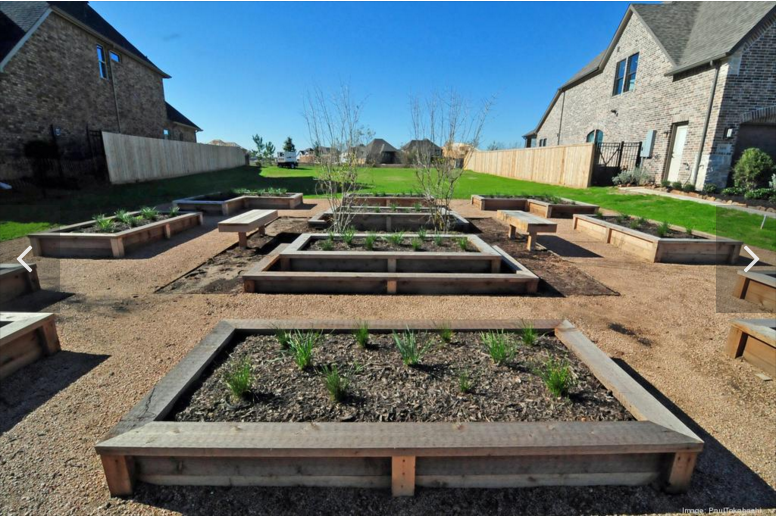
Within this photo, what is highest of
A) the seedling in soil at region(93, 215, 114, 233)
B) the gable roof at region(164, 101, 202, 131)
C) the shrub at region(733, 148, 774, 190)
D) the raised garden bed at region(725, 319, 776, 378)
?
the gable roof at region(164, 101, 202, 131)

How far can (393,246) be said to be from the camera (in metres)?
6.07

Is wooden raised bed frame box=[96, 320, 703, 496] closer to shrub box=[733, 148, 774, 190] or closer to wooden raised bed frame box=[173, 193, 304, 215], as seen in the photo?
wooden raised bed frame box=[173, 193, 304, 215]

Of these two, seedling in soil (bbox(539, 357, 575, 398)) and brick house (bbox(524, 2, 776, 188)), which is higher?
brick house (bbox(524, 2, 776, 188))

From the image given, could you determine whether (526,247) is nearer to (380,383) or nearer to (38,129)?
(380,383)

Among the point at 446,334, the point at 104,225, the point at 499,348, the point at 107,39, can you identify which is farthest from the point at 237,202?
the point at 107,39

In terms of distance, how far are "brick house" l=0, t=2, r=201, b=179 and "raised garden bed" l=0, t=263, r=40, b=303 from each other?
42.3 ft

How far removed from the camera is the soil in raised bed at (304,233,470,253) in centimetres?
591

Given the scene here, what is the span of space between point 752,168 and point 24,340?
56.0 ft

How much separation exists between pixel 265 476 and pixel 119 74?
25895 mm

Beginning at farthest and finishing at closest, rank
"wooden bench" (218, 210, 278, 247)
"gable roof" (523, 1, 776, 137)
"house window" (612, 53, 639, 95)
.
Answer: "house window" (612, 53, 639, 95)
"gable roof" (523, 1, 776, 137)
"wooden bench" (218, 210, 278, 247)

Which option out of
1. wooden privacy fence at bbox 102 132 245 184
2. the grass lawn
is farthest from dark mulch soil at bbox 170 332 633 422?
wooden privacy fence at bbox 102 132 245 184

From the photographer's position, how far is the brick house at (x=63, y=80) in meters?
14.1

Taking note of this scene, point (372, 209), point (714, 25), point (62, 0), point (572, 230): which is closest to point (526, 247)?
point (572, 230)

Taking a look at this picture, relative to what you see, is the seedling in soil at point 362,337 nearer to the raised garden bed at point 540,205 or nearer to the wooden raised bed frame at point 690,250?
the wooden raised bed frame at point 690,250
